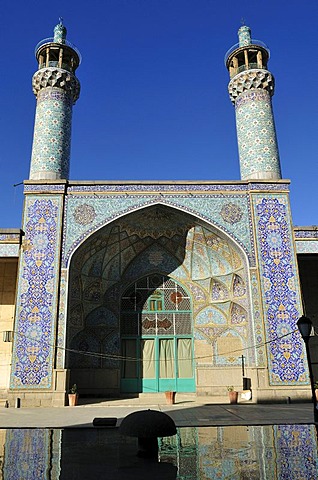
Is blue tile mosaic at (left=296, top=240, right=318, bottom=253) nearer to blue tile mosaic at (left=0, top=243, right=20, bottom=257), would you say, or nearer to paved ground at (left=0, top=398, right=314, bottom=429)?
paved ground at (left=0, top=398, right=314, bottom=429)

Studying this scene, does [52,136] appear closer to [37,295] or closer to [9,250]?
[9,250]

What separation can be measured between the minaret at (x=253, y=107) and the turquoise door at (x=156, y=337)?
4.32 metres

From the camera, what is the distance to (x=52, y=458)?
3924 mm

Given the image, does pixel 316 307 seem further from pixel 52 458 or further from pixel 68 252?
pixel 52 458

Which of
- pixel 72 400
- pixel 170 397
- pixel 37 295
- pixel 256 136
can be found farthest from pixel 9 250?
pixel 256 136

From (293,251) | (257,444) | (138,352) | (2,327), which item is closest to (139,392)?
(138,352)

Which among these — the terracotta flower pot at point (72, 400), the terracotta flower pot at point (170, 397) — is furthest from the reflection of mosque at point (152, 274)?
the terracotta flower pot at point (170, 397)

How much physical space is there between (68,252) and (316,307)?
303 inches

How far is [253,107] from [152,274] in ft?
20.2

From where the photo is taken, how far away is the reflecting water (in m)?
3.33

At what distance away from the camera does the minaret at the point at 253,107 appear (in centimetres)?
1236

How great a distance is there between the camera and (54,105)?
1288 centimetres

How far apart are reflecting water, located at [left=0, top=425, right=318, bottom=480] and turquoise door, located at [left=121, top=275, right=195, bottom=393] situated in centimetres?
648

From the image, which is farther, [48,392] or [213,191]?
[213,191]
